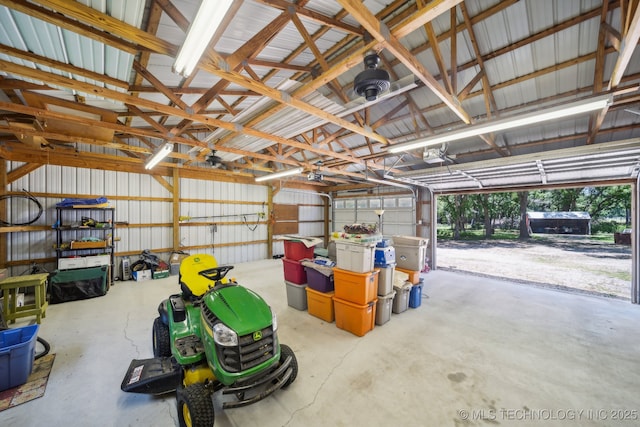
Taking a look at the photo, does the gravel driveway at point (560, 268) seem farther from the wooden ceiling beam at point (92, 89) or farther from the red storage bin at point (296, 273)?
the wooden ceiling beam at point (92, 89)

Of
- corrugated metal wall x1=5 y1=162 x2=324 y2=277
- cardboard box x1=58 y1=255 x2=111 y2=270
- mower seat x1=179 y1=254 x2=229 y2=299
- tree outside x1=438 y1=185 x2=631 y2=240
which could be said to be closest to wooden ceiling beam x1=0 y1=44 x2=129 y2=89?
mower seat x1=179 y1=254 x2=229 y2=299

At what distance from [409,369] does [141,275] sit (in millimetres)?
6867

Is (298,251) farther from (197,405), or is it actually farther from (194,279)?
(197,405)

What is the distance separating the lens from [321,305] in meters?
4.00

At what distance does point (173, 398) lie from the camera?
89.4 inches

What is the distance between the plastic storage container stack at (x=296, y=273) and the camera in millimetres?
4406

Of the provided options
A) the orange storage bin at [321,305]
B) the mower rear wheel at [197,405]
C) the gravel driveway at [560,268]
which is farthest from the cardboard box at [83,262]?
the gravel driveway at [560,268]

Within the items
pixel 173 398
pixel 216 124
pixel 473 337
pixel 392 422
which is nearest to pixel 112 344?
pixel 173 398

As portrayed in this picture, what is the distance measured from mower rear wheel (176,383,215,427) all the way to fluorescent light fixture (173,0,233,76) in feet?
8.25

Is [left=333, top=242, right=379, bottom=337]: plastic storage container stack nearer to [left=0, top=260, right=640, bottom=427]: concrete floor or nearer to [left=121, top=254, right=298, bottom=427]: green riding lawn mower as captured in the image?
[left=0, top=260, right=640, bottom=427]: concrete floor

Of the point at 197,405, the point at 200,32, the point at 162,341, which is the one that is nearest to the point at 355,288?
the point at 197,405

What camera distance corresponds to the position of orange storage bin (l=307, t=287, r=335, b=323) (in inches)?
154

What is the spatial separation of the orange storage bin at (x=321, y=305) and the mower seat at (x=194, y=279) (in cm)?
176

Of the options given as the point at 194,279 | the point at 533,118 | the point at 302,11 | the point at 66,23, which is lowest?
the point at 194,279
